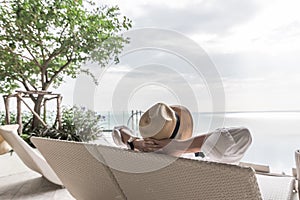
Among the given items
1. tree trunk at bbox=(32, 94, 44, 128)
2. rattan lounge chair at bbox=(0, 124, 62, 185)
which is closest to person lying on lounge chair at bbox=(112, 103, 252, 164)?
rattan lounge chair at bbox=(0, 124, 62, 185)

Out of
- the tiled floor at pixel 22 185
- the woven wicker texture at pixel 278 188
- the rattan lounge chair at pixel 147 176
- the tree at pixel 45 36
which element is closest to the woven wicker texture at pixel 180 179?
the rattan lounge chair at pixel 147 176

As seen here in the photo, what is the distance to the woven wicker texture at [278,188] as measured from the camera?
4.01 feet

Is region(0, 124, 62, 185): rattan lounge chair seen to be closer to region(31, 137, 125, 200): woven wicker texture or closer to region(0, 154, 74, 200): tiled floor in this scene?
region(0, 154, 74, 200): tiled floor

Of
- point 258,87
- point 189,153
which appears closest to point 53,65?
point 258,87

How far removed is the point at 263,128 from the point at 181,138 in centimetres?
540

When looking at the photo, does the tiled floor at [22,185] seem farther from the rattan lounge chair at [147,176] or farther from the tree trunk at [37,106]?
the tree trunk at [37,106]

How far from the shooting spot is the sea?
1.14 m

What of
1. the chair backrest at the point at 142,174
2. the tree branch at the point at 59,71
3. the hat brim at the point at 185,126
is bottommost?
the chair backrest at the point at 142,174

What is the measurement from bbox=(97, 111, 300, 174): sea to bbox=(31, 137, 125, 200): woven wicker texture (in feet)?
0.63

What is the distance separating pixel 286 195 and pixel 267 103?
3910 mm

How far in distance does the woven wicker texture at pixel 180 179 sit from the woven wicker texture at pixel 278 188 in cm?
39

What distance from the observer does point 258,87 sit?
5.13 m

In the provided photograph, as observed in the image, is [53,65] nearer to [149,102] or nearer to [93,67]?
[93,67]

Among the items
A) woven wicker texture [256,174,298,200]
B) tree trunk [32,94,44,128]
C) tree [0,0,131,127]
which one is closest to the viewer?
woven wicker texture [256,174,298,200]
